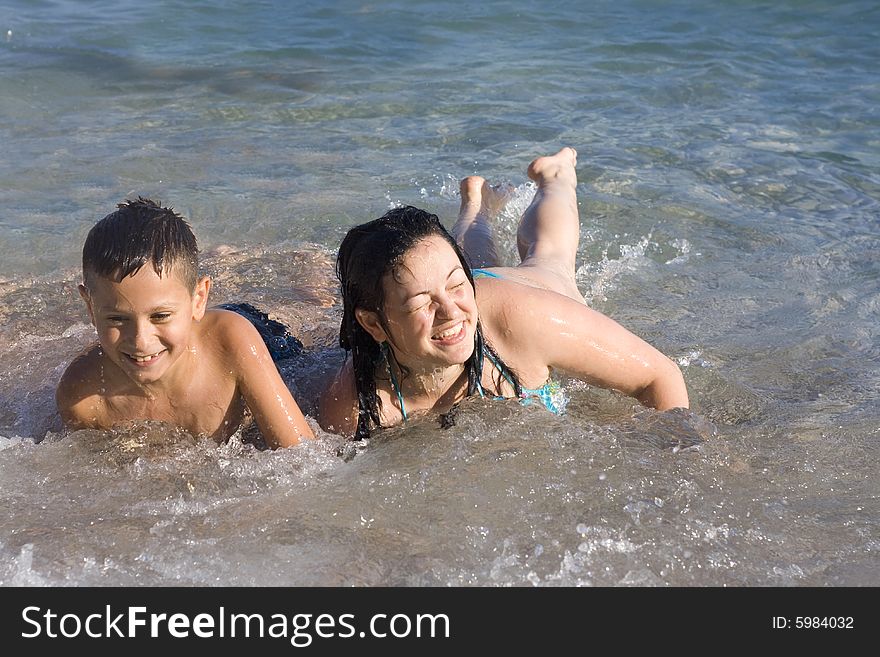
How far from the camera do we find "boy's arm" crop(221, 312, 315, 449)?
363 cm

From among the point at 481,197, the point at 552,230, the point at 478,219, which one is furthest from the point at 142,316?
the point at 481,197

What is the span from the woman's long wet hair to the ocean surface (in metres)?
0.16

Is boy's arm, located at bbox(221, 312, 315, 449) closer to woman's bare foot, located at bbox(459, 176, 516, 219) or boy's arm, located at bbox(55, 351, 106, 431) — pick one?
boy's arm, located at bbox(55, 351, 106, 431)

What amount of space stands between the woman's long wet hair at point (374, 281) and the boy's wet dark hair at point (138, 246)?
0.52 meters

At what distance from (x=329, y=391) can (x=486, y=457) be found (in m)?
0.70

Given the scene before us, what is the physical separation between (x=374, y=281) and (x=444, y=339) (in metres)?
0.30

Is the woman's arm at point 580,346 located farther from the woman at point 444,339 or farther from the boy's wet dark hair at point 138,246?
the boy's wet dark hair at point 138,246

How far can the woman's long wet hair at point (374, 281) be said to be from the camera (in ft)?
11.1

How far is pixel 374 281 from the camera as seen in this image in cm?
343

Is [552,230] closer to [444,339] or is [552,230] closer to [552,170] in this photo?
[552,170]

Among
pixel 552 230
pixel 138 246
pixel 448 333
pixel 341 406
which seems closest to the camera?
pixel 138 246

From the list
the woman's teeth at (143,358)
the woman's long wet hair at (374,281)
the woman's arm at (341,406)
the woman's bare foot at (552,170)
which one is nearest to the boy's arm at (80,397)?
the woman's teeth at (143,358)

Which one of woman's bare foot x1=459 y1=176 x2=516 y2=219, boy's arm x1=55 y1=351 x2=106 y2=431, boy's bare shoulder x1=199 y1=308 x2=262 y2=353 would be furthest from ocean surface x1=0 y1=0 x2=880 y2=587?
boy's bare shoulder x1=199 y1=308 x2=262 y2=353
